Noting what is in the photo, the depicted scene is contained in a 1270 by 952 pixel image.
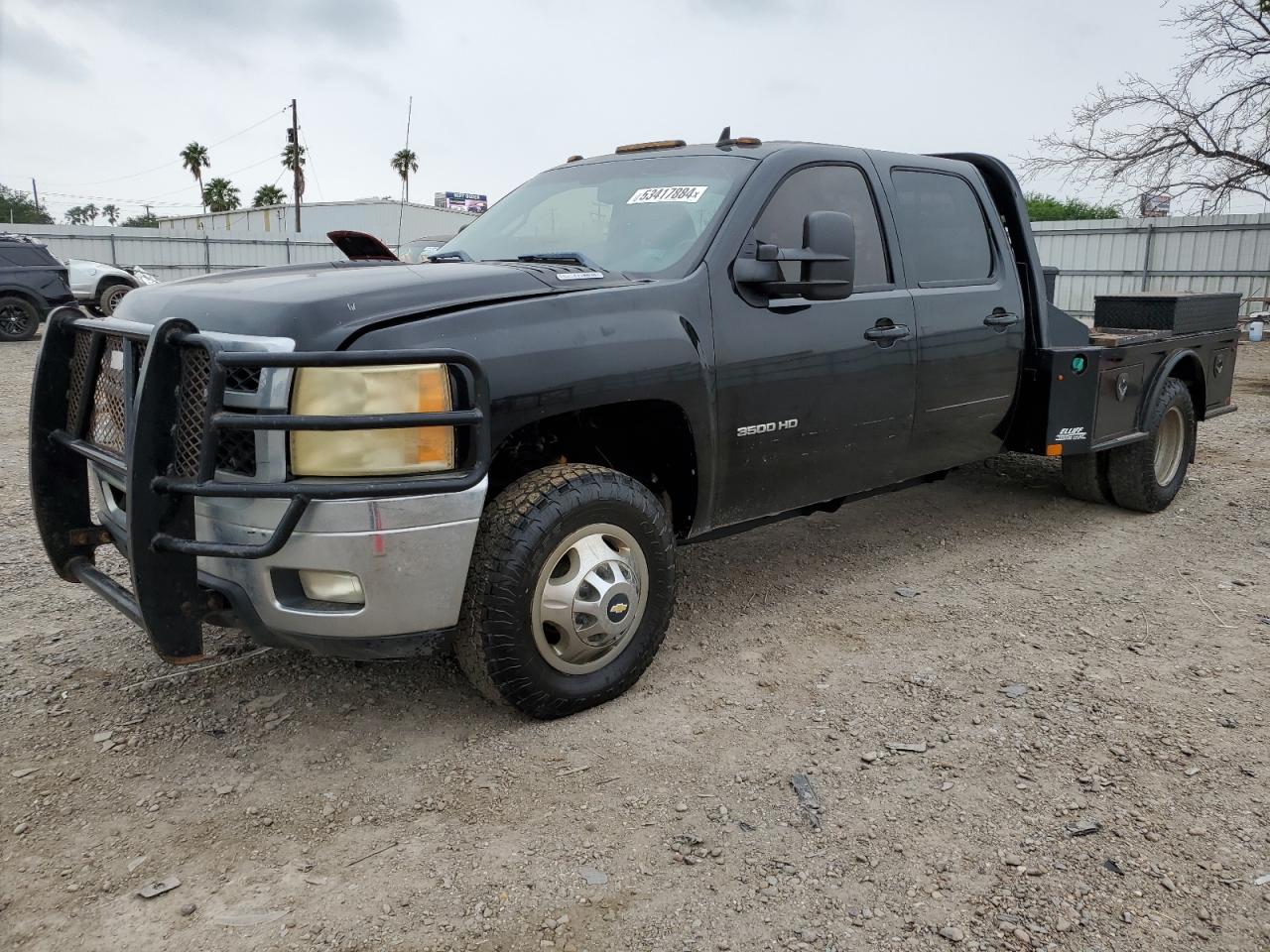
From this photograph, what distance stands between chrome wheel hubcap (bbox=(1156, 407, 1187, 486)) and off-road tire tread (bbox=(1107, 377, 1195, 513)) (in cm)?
6

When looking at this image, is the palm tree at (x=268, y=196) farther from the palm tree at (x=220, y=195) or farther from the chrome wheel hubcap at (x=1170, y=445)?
the chrome wheel hubcap at (x=1170, y=445)

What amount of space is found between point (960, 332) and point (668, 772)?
102 inches

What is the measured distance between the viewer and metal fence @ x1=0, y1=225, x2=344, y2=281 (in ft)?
80.8

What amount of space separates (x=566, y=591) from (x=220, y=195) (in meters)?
64.8

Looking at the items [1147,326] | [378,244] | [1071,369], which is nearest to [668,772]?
[378,244]

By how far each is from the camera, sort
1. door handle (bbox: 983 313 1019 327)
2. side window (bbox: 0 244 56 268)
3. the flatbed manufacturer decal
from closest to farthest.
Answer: door handle (bbox: 983 313 1019 327) → the flatbed manufacturer decal → side window (bbox: 0 244 56 268)

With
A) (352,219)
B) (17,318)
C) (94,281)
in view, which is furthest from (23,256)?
(352,219)

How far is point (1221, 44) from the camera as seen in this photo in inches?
695

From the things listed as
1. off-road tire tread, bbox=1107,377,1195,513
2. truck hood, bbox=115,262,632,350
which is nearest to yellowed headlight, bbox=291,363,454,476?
truck hood, bbox=115,262,632,350

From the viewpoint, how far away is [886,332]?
4.11m

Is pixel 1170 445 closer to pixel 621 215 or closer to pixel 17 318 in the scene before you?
pixel 621 215

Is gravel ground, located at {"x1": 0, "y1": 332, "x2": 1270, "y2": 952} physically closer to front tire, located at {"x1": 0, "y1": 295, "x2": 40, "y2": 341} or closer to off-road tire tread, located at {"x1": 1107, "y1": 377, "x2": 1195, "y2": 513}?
off-road tire tread, located at {"x1": 1107, "y1": 377, "x2": 1195, "y2": 513}

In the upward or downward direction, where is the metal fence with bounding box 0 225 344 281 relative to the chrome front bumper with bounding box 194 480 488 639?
upward

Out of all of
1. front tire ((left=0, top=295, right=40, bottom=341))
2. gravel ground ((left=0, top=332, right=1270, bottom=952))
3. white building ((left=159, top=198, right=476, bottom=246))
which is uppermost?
white building ((left=159, top=198, right=476, bottom=246))
